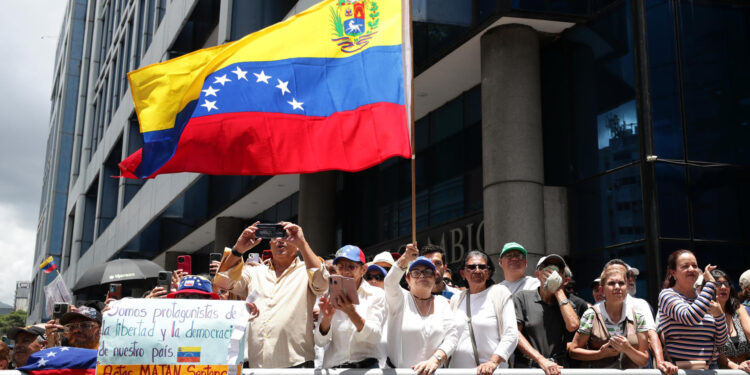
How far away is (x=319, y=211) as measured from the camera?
21.3 metres

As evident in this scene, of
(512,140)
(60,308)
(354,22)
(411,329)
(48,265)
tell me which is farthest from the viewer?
(48,265)

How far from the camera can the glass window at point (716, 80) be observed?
12.5 m

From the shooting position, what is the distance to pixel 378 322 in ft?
20.3

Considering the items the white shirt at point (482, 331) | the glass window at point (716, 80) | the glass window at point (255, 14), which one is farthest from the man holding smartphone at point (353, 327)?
the glass window at point (255, 14)

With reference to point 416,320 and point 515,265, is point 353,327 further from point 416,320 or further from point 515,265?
point 515,265

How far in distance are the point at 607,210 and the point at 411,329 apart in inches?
287

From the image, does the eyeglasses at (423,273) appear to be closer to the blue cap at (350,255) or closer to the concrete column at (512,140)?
the blue cap at (350,255)

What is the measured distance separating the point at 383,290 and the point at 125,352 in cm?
204

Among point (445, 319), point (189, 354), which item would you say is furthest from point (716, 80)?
point (189, 354)

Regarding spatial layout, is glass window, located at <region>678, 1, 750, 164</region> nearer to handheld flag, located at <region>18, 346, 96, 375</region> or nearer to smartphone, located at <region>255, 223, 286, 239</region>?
smartphone, located at <region>255, 223, 286, 239</region>

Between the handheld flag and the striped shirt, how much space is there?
4.50m

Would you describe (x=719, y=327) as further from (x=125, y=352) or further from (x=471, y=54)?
(x=471, y=54)

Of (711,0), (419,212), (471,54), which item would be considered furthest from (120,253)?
(711,0)

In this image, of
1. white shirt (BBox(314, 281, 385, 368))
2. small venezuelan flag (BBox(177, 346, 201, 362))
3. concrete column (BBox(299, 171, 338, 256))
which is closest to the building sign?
concrete column (BBox(299, 171, 338, 256))
